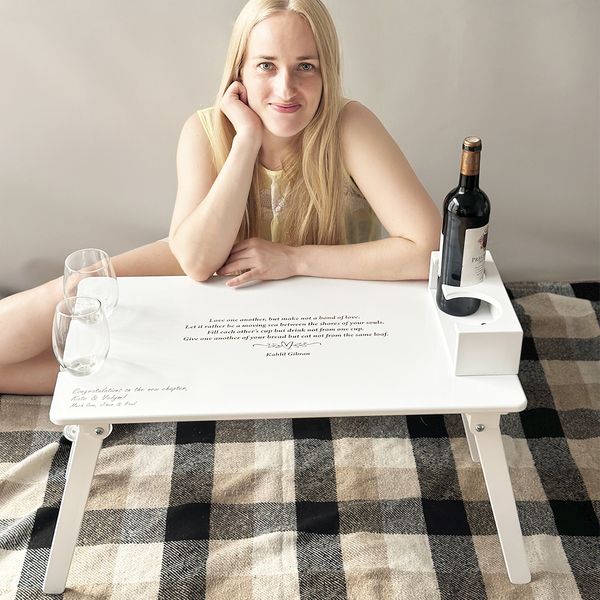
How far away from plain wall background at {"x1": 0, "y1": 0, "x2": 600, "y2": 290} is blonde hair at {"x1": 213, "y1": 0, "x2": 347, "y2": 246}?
0.33 m

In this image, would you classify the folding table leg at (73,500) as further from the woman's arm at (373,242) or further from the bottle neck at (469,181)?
the bottle neck at (469,181)

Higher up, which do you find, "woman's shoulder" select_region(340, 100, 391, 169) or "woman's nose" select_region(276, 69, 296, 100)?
"woman's nose" select_region(276, 69, 296, 100)

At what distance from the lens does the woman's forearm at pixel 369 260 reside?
160cm

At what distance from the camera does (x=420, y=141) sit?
7.04ft

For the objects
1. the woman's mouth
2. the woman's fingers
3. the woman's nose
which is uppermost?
the woman's nose

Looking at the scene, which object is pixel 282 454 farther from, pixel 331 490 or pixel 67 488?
pixel 67 488

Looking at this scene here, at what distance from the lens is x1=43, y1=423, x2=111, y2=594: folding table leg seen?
135cm

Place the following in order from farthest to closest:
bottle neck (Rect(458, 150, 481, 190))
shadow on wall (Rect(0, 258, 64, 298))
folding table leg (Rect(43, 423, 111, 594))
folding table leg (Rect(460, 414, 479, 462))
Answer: shadow on wall (Rect(0, 258, 64, 298)) → folding table leg (Rect(460, 414, 479, 462)) → folding table leg (Rect(43, 423, 111, 594)) → bottle neck (Rect(458, 150, 481, 190))

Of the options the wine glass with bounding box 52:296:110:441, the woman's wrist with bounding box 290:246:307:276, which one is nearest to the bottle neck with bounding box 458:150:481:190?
the woman's wrist with bounding box 290:246:307:276

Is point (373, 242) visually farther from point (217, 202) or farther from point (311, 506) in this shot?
point (311, 506)

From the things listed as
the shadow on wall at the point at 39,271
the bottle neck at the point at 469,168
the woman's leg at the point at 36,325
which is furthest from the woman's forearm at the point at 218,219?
the shadow on wall at the point at 39,271

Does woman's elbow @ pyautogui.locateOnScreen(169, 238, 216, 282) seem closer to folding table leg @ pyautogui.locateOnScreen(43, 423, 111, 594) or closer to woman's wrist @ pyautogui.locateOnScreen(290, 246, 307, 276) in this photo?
woman's wrist @ pyautogui.locateOnScreen(290, 246, 307, 276)

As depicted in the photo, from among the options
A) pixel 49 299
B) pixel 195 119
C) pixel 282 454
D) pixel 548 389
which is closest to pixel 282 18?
pixel 195 119

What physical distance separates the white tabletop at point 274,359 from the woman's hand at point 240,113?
315 millimetres
